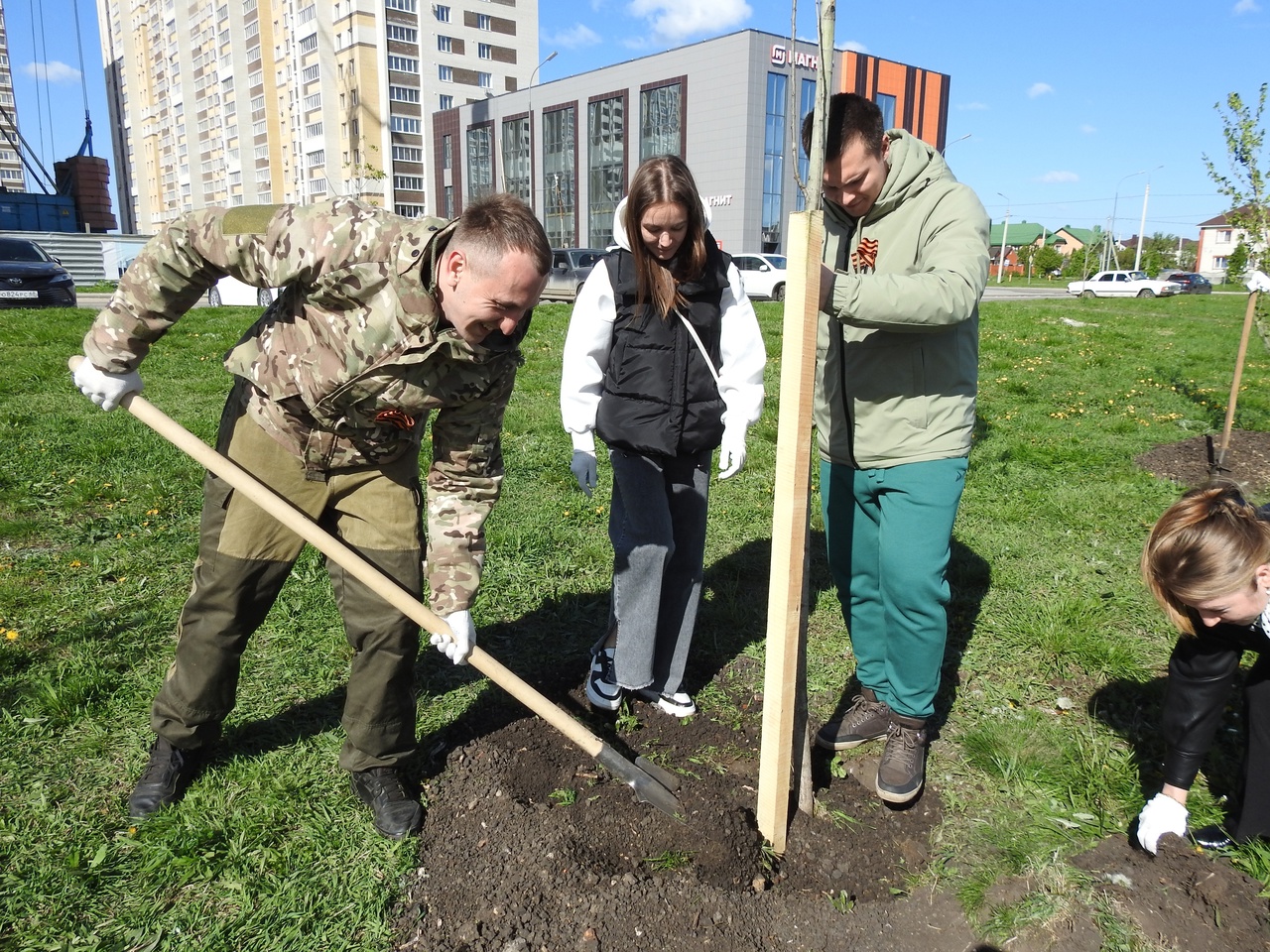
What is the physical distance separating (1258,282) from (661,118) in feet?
147

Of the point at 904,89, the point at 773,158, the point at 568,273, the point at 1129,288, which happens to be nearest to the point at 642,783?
the point at 568,273

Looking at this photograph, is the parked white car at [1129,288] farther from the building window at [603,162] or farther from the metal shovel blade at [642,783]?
the metal shovel blade at [642,783]

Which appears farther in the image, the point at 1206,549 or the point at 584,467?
the point at 584,467

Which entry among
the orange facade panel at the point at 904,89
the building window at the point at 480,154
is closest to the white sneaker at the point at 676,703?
the orange facade panel at the point at 904,89

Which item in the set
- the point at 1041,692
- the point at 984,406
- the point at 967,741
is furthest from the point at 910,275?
the point at 984,406

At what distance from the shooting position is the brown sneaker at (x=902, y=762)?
8.95 feet

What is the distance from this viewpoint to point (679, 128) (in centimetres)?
4566

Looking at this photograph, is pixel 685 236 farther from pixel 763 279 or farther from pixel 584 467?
pixel 763 279

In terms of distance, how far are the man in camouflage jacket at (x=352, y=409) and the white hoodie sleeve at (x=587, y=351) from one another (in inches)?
14.1

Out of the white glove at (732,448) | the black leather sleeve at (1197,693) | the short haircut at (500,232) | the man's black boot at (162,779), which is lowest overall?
the man's black boot at (162,779)

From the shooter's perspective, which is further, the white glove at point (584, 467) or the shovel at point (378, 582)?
the white glove at point (584, 467)

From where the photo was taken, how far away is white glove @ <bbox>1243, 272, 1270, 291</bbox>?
18.9ft

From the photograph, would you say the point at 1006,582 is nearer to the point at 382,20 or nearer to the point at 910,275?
the point at 910,275

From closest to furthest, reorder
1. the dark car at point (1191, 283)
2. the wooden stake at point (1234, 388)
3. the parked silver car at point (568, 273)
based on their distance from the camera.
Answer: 1. the wooden stake at point (1234, 388)
2. the parked silver car at point (568, 273)
3. the dark car at point (1191, 283)
